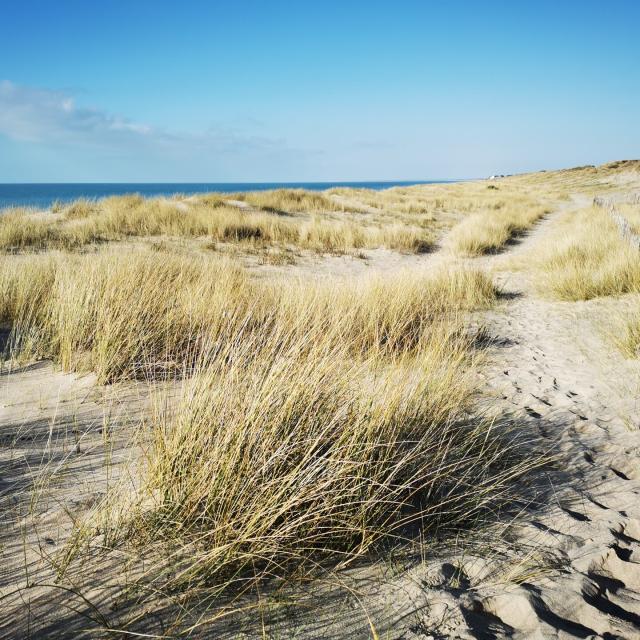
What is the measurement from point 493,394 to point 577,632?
1.94m

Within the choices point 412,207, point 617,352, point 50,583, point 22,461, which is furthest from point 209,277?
point 412,207

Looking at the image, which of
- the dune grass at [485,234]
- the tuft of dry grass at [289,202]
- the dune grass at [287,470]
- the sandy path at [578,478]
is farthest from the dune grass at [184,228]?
the dune grass at [287,470]

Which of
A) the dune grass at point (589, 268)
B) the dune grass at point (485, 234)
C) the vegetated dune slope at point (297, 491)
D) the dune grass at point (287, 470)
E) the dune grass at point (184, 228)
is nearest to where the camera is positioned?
→ the vegetated dune slope at point (297, 491)

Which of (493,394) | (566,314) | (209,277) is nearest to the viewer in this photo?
(493,394)

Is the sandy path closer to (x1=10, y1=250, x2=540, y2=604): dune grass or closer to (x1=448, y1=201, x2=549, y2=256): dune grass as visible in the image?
(x1=10, y1=250, x2=540, y2=604): dune grass

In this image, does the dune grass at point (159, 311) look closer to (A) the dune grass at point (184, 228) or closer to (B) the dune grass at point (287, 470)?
(B) the dune grass at point (287, 470)

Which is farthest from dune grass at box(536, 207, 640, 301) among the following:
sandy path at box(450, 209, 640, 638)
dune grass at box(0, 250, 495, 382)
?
dune grass at box(0, 250, 495, 382)

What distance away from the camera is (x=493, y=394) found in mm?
3178

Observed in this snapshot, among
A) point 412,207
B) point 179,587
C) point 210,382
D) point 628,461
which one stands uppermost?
point 412,207

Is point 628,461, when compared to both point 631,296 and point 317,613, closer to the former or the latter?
point 317,613

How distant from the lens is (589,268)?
685 centimetres

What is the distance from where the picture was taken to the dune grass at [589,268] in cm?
604

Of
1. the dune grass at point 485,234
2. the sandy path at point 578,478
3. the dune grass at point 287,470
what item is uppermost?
the dune grass at point 485,234

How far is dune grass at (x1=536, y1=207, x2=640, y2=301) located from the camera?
6.04 metres
